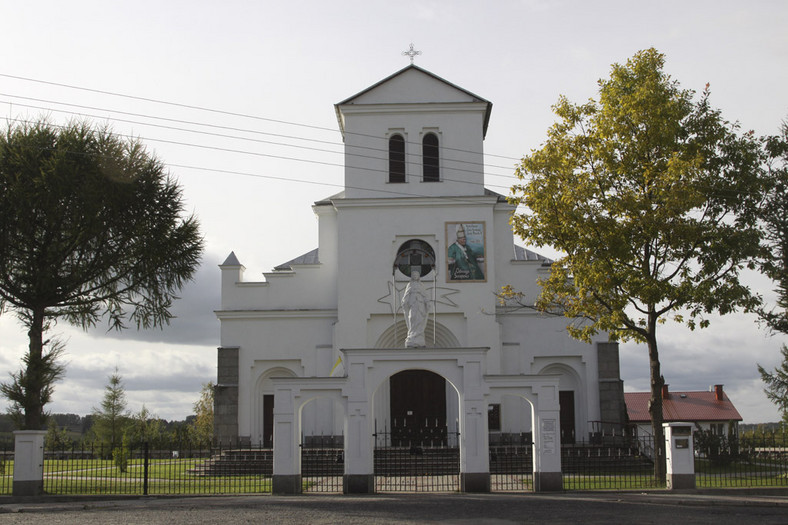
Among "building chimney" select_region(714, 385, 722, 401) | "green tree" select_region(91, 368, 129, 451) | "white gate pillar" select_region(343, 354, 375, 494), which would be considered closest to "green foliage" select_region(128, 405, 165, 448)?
"green tree" select_region(91, 368, 129, 451)

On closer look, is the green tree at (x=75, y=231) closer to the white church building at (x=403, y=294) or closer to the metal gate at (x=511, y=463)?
the white church building at (x=403, y=294)

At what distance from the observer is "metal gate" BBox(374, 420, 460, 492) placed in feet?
71.5

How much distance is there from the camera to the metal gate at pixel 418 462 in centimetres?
2179

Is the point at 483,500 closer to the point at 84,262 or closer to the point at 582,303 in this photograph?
the point at 582,303

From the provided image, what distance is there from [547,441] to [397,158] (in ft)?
51.5

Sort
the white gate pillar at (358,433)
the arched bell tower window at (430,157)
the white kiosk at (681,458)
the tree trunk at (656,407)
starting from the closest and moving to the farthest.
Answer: the white kiosk at (681,458), the white gate pillar at (358,433), the tree trunk at (656,407), the arched bell tower window at (430,157)

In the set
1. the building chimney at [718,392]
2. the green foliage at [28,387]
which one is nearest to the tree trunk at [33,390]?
the green foliage at [28,387]

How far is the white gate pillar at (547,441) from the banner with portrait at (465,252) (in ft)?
37.4

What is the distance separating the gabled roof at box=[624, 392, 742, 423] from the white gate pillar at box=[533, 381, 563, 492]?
4133 centimetres

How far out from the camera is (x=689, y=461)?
20.0m

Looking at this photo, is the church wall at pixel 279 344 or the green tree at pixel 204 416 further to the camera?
the green tree at pixel 204 416

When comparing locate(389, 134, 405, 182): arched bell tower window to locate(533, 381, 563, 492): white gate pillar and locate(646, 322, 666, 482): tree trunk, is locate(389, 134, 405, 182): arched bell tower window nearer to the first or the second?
locate(646, 322, 666, 482): tree trunk

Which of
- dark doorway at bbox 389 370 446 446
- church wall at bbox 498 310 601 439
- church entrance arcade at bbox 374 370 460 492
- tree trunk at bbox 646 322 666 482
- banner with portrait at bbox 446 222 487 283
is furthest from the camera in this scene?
church wall at bbox 498 310 601 439

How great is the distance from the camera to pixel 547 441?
20266mm
